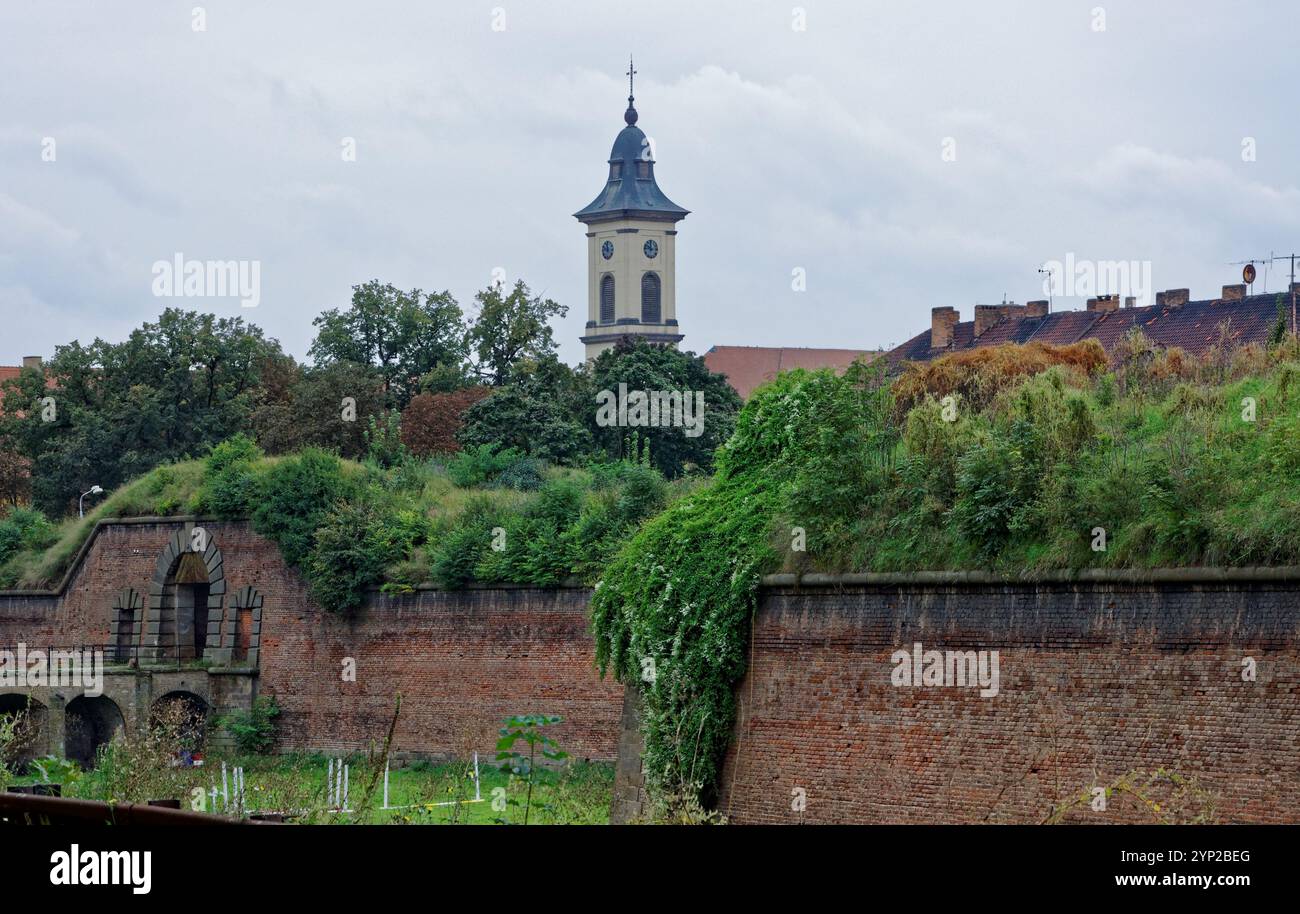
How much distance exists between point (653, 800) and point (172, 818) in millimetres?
14606

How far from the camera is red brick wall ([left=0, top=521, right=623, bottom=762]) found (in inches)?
1292

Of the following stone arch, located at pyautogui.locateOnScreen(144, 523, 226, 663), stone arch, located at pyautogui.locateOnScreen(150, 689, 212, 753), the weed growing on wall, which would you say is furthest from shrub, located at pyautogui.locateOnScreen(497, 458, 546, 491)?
the weed growing on wall

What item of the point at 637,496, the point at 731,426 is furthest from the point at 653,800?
the point at 731,426

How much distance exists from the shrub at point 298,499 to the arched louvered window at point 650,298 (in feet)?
320

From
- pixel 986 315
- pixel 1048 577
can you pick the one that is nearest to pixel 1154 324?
pixel 986 315

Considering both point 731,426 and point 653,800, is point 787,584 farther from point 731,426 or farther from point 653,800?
point 731,426

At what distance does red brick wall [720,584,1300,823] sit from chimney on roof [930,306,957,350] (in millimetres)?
53889

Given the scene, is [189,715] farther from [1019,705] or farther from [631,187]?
[631,187]

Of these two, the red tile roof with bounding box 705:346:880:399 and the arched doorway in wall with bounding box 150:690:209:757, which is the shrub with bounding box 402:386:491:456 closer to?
the arched doorway in wall with bounding box 150:690:209:757

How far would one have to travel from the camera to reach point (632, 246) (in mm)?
135250

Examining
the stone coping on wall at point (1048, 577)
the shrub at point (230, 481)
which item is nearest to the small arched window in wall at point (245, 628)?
the shrub at point (230, 481)

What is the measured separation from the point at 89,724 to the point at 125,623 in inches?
101

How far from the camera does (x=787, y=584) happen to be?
2141 cm
